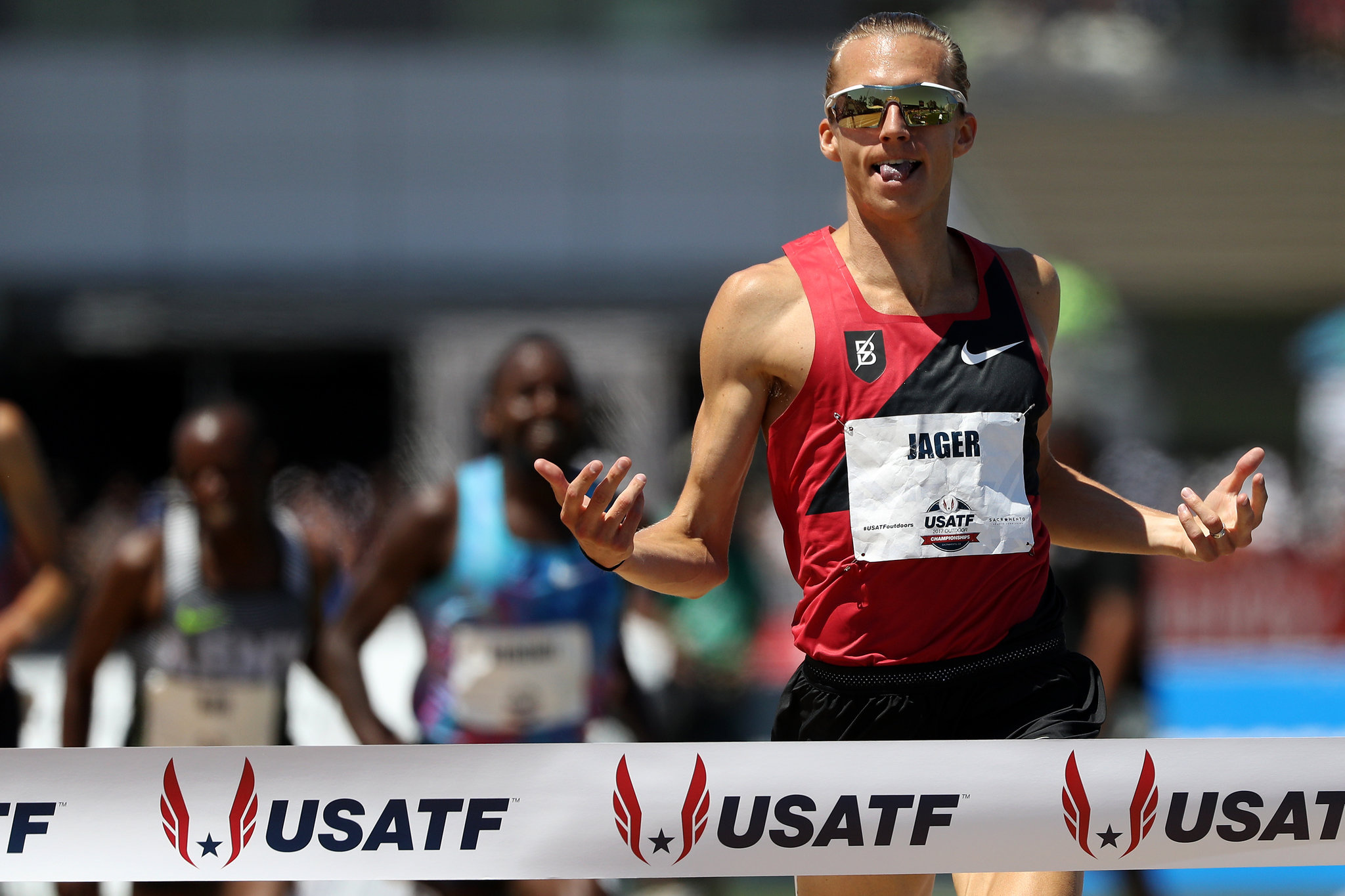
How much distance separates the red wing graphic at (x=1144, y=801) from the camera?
9.55 ft

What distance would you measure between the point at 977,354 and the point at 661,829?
103 centimetres

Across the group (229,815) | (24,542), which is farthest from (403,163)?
(229,815)

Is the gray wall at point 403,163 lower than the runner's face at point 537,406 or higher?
higher

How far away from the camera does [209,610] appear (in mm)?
4902

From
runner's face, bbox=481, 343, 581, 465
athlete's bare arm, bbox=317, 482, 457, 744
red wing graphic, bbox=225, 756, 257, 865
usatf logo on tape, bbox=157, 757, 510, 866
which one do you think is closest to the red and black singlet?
usatf logo on tape, bbox=157, 757, 510, 866

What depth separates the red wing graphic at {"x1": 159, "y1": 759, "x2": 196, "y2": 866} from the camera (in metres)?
2.88

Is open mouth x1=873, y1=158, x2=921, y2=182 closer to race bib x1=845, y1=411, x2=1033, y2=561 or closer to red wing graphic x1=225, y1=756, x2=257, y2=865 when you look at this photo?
race bib x1=845, y1=411, x2=1033, y2=561

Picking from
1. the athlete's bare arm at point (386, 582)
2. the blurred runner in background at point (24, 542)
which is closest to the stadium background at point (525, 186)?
the blurred runner in background at point (24, 542)

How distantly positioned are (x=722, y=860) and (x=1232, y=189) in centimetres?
1888

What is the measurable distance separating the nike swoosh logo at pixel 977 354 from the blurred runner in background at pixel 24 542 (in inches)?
122

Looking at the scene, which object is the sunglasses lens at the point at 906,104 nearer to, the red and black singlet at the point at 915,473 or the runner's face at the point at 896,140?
the runner's face at the point at 896,140

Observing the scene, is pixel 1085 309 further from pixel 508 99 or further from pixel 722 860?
pixel 508 99

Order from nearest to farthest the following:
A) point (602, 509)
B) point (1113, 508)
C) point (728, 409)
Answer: point (602, 509)
point (728, 409)
point (1113, 508)

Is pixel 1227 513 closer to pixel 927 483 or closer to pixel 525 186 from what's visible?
pixel 927 483
